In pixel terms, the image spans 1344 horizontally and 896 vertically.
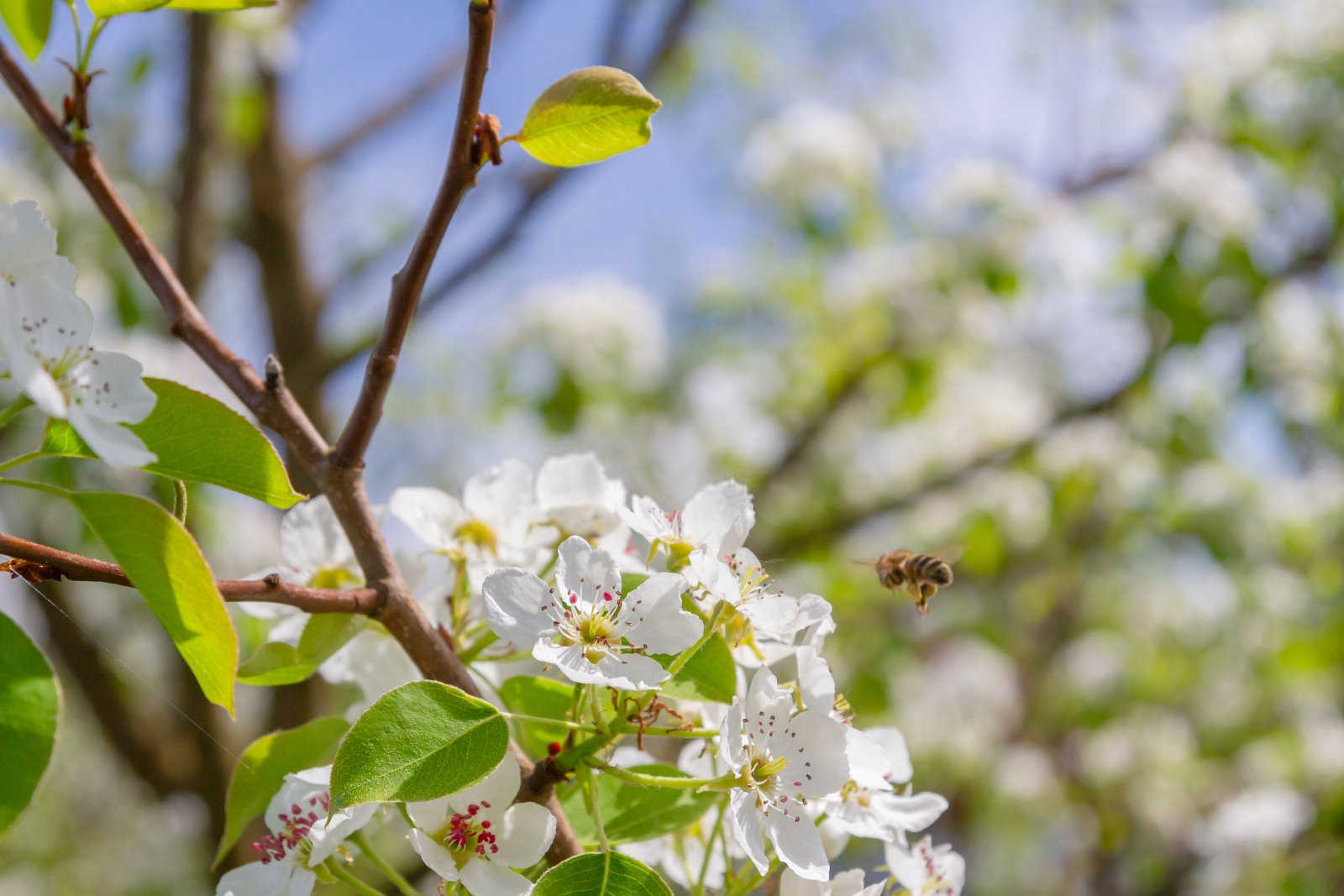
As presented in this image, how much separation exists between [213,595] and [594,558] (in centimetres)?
18

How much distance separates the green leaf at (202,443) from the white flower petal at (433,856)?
0.17 m

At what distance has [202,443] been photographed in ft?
1.65

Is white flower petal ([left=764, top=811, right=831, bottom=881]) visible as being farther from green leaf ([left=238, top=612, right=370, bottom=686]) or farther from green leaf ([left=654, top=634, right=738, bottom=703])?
green leaf ([left=238, top=612, right=370, bottom=686])

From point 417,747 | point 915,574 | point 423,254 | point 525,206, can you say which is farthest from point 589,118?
point 525,206

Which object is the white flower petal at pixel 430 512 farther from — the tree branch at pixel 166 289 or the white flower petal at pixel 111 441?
the white flower petal at pixel 111 441

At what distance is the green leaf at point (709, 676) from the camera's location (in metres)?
0.56

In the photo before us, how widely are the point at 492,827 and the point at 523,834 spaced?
0.02 m

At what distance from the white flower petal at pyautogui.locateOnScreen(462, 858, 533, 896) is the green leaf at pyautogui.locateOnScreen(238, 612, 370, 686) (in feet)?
0.42

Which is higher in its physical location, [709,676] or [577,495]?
[577,495]

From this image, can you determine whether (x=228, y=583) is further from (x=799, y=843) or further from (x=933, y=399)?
(x=933, y=399)

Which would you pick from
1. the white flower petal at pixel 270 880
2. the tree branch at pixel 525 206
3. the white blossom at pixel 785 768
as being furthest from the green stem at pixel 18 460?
the tree branch at pixel 525 206

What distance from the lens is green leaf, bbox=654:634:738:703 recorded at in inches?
22.2

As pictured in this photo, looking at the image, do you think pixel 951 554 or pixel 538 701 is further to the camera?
pixel 951 554

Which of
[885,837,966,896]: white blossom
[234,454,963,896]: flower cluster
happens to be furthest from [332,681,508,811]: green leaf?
[885,837,966,896]: white blossom
